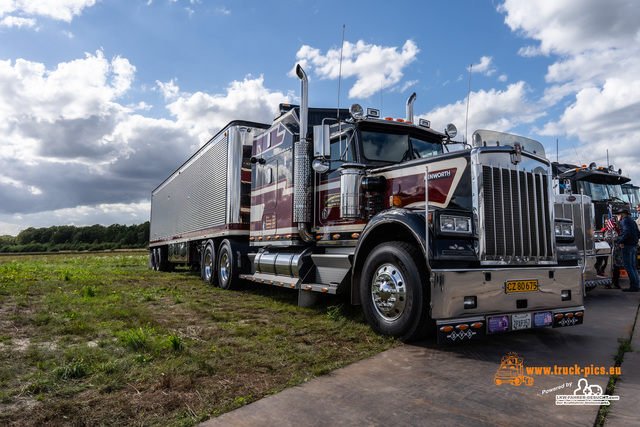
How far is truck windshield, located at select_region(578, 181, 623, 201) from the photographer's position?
12031 millimetres

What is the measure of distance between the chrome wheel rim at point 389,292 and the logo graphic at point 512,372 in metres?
1.14

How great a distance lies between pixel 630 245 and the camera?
9094 mm

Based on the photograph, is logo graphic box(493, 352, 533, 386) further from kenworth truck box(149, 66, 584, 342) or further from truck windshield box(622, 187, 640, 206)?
truck windshield box(622, 187, 640, 206)

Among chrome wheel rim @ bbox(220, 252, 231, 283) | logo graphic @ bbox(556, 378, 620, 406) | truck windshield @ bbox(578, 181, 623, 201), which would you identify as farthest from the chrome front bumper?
truck windshield @ bbox(578, 181, 623, 201)

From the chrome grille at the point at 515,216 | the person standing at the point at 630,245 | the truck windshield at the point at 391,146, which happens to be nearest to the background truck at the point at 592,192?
the person standing at the point at 630,245

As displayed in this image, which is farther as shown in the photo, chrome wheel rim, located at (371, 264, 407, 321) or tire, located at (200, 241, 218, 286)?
tire, located at (200, 241, 218, 286)

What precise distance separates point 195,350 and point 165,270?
567 inches

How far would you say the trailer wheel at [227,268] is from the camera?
974 cm

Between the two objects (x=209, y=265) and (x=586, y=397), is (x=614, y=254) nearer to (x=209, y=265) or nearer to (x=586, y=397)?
(x=586, y=397)

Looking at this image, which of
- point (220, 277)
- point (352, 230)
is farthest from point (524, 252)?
point (220, 277)

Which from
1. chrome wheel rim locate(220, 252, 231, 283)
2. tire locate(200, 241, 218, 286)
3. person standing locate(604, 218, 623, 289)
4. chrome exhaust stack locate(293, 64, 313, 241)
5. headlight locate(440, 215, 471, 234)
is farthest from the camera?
tire locate(200, 241, 218, 286)

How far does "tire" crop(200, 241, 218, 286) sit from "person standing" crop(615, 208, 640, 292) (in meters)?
9.35

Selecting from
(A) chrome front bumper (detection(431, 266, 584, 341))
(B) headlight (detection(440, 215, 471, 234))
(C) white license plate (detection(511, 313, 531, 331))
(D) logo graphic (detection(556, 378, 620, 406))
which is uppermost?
(B) headlight (detection(440, 215, 471, 234))

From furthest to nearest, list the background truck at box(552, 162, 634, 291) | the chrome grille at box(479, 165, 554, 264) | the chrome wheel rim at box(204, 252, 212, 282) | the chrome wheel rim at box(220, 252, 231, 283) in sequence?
1. the chrome wheel rim at box(204, 252, 212, 282)
2. the chrome wheel rim at box(220, 252, 231, 283)
3. the background truck at box(552, 162, 634, 291)
4. the chrome grille at box(479, 165, 554, 264)
